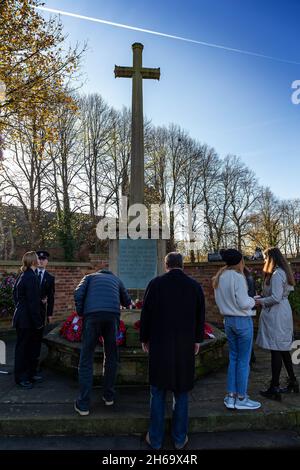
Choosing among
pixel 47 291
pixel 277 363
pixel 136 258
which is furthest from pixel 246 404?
pixel 136 258

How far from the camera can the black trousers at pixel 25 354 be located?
4.65m

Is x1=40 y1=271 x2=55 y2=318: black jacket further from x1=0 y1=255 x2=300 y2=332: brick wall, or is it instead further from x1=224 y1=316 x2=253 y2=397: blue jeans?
x1=0 y1=255 x2=300 y2=332: brick wall

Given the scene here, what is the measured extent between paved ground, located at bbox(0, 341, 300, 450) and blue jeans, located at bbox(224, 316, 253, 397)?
0.26m

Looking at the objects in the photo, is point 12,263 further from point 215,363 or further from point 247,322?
point 247,322

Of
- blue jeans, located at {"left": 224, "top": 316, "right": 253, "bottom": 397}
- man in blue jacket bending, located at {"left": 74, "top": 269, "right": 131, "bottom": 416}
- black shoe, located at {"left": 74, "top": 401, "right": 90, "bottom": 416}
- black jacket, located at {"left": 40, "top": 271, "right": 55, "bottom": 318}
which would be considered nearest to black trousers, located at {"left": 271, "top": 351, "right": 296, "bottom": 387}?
blue jeans, located at {"left": 224, "top": 316, "right": 253, "bottom": 397}

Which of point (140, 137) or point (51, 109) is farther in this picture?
point (51, 109)

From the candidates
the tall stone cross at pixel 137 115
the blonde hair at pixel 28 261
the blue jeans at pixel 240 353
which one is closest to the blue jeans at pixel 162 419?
the blue jeans at pixel 240 353

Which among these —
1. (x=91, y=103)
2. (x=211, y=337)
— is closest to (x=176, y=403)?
(x=211, y=337)

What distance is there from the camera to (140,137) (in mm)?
7633

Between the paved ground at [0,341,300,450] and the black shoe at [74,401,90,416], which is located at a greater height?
the black shoe at [74,401,90,416]

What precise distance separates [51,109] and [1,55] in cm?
208

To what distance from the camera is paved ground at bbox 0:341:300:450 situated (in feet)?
10.7

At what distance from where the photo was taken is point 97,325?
12.3 feet

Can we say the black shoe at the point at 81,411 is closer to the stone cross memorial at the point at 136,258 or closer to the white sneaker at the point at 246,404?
the white sneaker at the point at 246,404
